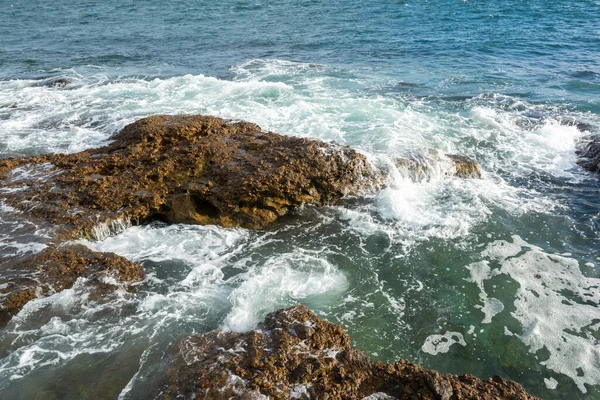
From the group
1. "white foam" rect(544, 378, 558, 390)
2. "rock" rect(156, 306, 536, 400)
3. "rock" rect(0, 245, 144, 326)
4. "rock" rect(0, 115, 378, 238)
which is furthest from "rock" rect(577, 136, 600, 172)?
"rock" rect(0, 245, 144, 326)

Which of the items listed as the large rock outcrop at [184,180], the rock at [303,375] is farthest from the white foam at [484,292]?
the large rock outcrop at [184,180]

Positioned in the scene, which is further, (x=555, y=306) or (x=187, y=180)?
(x=187, y=180)

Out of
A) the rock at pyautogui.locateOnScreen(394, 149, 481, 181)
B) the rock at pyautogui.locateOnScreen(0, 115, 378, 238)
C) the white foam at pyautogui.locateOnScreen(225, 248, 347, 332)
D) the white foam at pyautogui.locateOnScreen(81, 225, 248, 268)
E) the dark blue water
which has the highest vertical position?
the dark blue water

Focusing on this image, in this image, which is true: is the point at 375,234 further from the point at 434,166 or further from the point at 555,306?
the point at 555,306

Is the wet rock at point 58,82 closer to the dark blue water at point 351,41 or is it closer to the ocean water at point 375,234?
the ocean water at point 375,234

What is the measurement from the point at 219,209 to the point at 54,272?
2.65 metres

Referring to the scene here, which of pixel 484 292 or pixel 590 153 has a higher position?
pixel 590 153

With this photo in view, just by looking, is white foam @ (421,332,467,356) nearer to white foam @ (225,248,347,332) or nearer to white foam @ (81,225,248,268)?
white foam @ (225,248,347,332)

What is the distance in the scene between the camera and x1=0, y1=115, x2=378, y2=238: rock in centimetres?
737

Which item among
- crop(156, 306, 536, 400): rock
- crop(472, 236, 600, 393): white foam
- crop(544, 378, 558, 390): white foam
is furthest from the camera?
crop(472, 236, 600, 393): white foam

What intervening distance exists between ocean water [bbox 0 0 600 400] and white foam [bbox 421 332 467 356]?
2 cm

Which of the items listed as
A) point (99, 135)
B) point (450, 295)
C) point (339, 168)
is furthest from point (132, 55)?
point (450, 295)

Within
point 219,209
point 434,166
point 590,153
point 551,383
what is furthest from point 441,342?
point 590,153

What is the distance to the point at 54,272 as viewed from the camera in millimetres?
5922
